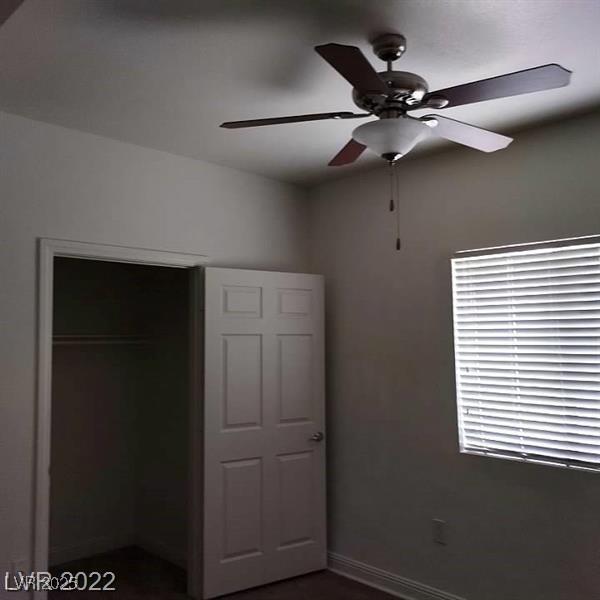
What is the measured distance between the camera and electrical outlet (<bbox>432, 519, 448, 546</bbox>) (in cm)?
340

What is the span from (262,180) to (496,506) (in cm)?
246

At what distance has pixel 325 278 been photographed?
166 inches

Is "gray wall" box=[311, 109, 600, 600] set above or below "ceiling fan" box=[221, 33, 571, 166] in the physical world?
below

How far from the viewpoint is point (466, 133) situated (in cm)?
232

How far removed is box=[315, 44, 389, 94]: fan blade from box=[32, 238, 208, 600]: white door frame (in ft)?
5.98

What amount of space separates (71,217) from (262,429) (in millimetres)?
1686

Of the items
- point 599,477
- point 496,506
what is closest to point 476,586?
point 496,506

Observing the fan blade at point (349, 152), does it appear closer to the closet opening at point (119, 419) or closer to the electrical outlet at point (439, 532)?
the closet opening at point (119, 419)

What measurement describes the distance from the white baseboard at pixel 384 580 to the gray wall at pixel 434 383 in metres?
0.05

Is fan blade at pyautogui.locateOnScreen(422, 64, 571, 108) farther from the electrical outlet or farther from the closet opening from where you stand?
the closet opening

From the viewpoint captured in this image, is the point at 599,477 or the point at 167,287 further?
the point at 167,287

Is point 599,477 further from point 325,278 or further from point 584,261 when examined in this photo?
point 325,278

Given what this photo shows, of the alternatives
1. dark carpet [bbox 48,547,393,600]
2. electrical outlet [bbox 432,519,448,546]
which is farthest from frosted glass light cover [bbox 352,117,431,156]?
dark carpet [bbox 48,547,393,600]

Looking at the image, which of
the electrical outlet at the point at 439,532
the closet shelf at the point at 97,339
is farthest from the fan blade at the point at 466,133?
the closet shelf at the point at 97,339
